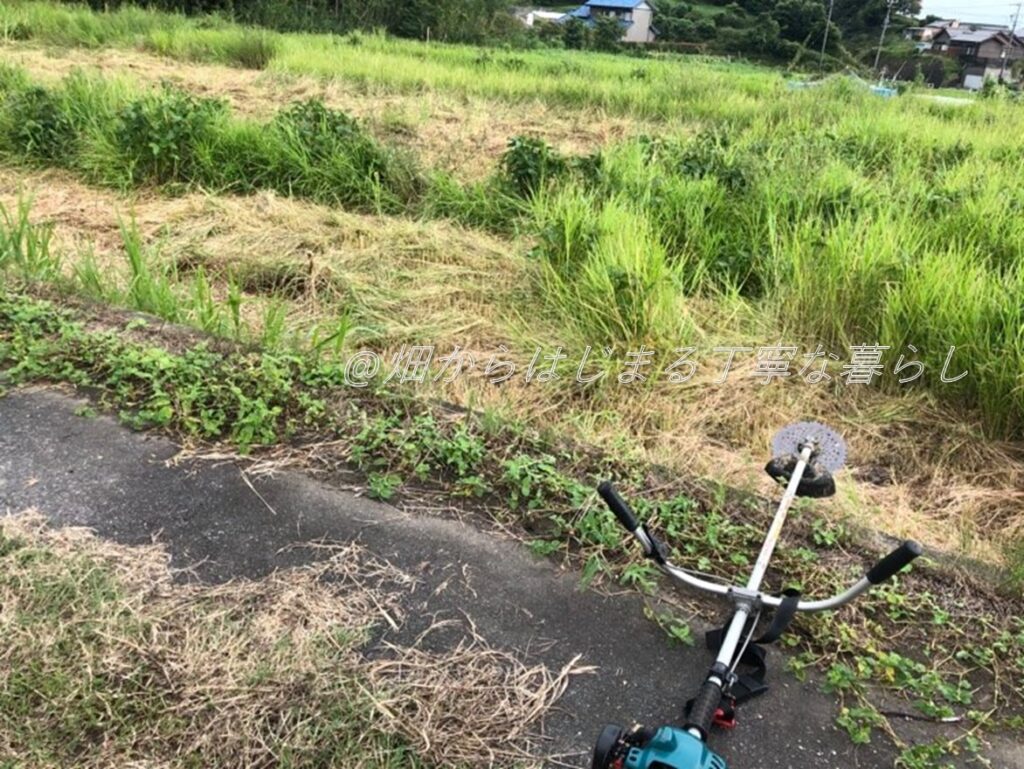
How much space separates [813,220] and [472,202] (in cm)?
211

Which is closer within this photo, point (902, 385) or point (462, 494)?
point (462, 494)

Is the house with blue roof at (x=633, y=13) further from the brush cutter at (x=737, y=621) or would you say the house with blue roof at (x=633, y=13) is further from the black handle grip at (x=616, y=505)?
the black handle grip at (x=616, y=505)

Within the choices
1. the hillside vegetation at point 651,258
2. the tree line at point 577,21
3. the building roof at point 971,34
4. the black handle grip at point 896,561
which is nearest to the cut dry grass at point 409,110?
the hillside vegetation at point 651,258

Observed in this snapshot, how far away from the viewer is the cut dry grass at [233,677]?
1383mm

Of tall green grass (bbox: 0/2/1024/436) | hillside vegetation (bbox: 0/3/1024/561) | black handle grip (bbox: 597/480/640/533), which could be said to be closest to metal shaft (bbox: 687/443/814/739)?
black handle grip (bbox: 597/480/640/533)

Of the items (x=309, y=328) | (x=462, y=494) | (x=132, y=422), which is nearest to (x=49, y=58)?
(x=309, y=328)

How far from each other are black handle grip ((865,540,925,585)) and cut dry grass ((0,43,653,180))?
14.6 ft

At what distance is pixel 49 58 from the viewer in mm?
10008

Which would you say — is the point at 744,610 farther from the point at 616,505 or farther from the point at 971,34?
the point at 971,34

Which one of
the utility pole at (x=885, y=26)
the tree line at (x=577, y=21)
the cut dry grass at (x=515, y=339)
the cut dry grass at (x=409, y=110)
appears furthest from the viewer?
the utility pole at (x=885, y=26)

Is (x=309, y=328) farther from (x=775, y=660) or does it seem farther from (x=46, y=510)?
(x=775, y=660)

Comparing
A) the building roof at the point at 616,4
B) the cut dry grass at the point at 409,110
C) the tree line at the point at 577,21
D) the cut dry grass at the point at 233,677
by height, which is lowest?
the cut dry grass at the point at 233,677

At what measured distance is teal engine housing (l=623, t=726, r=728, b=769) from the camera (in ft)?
3.67

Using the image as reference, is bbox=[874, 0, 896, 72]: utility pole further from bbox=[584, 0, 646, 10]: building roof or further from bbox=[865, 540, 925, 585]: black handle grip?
bbox=[865, 540, 925, 585]: black handle grip
